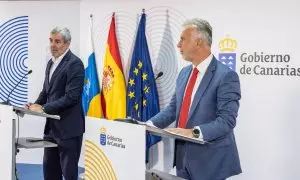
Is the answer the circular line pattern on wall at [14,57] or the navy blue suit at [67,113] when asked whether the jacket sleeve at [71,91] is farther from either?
the circular line pattern on wall at [14,57]

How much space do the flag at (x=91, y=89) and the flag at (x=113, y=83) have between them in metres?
0.08

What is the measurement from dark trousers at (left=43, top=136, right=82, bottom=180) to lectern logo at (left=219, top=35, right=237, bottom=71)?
1.52m

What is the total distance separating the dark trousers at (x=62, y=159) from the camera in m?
3.90

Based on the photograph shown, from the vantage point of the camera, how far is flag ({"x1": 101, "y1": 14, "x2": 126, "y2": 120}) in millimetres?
4934

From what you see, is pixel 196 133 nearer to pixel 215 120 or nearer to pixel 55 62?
pixel 215 120

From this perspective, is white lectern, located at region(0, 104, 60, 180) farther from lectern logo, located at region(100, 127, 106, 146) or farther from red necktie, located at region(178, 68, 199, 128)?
red necktie, located at region(178, 68, 199, 128)

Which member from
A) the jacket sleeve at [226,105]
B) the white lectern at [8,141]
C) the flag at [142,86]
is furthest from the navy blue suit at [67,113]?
the jacket sleeve at [226,105]

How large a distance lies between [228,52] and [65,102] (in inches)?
61.6

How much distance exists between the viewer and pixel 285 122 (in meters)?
3.85

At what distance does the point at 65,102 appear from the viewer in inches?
150

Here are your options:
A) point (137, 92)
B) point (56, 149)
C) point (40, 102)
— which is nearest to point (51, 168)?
point (56, 149)

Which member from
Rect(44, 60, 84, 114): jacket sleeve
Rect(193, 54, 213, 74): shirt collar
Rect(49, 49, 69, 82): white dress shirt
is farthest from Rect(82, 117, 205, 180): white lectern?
Rect(49, 49, 69, 82): white dress shirt

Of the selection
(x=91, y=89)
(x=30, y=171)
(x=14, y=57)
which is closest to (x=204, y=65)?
(x=91, y=89)

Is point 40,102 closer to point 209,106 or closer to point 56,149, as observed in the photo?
point 56,149
